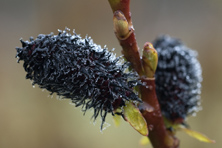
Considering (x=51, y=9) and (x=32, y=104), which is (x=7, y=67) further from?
(x=51, y=9)

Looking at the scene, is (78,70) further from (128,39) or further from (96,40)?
(96,40)

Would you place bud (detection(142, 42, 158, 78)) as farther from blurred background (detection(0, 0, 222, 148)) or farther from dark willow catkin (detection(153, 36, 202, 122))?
blurred background (detection(0, 0, 222, 148))

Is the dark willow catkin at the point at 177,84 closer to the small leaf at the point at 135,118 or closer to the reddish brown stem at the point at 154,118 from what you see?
the reddish brown stem at the point at 154,118

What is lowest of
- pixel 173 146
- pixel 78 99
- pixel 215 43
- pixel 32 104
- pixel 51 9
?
pixel 173 146

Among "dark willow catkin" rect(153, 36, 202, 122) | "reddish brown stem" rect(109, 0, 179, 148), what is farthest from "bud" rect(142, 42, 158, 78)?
"dark willow catkin" rect(153, 36, 202, 122)

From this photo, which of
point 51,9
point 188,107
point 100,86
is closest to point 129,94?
point 100,86

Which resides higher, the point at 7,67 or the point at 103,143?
the point at 7,67

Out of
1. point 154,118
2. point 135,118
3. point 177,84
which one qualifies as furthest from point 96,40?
point 135,118

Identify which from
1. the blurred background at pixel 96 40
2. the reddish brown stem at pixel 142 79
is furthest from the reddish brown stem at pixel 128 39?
the blurred background at pixel 96 40
